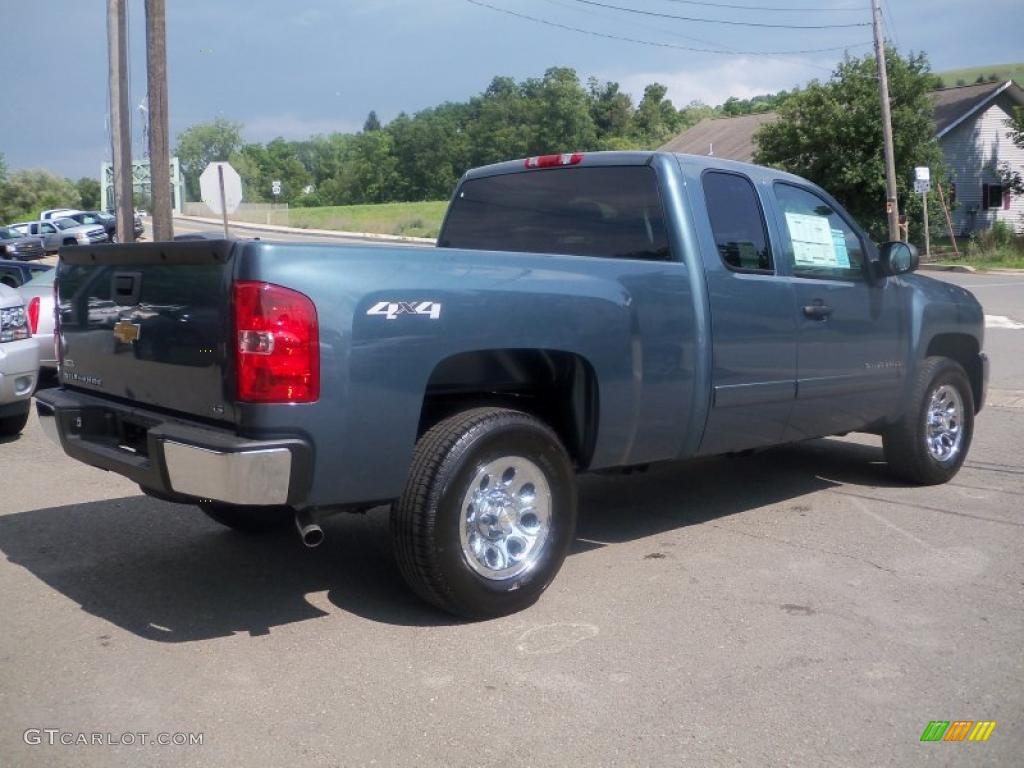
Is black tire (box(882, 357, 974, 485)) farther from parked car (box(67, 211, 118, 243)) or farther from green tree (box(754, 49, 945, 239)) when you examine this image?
parked car (box(67, 211, 118, 243))

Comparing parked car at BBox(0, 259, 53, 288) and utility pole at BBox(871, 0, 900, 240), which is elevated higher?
utility pole at BBox(871, 0, 900, 240)

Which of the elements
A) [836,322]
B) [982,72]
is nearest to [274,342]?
[836,322]

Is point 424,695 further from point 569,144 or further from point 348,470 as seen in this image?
point 569,144

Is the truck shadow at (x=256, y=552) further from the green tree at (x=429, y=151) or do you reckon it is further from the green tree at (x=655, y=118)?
the green tree at (x=429, y=151)

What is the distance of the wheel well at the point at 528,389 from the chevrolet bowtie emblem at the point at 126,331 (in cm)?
124

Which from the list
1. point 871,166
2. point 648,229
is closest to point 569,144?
point 871,166

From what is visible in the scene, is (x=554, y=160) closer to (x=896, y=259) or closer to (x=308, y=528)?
(x=896, y=259)

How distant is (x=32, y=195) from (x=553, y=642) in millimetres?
85643

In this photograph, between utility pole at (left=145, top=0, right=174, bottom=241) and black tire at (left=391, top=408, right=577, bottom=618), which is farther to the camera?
utility pole at (left=145, top=0, right=174, bottom=241)

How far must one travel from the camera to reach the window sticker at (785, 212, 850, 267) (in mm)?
6184

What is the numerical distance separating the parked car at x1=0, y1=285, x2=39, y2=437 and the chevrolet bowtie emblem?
396 cm

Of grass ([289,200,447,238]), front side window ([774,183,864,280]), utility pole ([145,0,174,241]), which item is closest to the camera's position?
front side window ([774,183,864,280])

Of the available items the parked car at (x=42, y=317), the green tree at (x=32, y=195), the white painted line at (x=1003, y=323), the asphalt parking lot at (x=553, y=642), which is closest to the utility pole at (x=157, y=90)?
the parked car at (x=42, y=317)

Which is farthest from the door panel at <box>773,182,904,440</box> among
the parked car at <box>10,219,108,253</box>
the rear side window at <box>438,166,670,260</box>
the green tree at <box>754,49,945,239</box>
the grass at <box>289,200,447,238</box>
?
the grass at <box>289,200,447,238</box>
